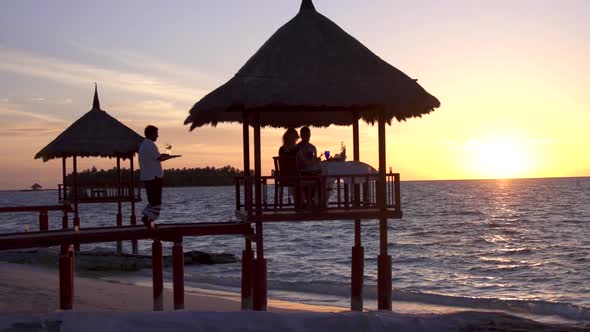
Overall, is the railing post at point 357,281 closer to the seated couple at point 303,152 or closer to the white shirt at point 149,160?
the seated couple at point 303,152

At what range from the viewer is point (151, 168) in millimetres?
12922

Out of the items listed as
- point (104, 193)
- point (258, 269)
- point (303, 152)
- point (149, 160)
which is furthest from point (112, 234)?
point (104, 193)

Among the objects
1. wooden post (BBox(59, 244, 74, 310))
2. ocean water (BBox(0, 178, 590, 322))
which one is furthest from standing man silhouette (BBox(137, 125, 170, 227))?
ocean water (BBox(0, 178, 590, 322))

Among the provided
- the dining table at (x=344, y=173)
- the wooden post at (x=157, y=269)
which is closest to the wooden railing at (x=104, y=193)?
the wooden post at (x=157, y=269)

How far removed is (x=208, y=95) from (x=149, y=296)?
290 inches

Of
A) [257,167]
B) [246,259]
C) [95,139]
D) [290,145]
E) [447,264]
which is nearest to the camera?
[257,167]

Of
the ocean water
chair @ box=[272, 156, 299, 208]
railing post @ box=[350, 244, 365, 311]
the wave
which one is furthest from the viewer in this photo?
the ocean water

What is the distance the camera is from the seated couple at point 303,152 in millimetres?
13141

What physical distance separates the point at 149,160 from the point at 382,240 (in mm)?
4315

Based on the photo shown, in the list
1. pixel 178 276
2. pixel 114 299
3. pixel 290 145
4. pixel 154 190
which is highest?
pixel 290 145

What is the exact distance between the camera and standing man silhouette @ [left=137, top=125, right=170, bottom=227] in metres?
12.7

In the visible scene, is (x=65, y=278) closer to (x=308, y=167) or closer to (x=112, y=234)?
(x=112, y=234)

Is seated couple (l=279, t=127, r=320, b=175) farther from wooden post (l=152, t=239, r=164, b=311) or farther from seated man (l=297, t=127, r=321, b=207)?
wooden post (l=152, t=239, r=164, b=311)

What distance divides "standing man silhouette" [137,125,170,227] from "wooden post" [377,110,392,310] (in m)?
3.58
